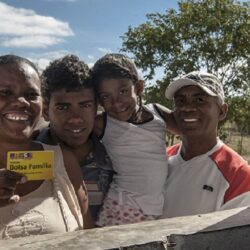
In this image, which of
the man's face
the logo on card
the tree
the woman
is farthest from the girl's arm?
the tree

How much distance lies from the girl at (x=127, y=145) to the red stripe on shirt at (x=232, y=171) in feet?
1.19

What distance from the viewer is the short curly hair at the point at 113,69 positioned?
277 cm

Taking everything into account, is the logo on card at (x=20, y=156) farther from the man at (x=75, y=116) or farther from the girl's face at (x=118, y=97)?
the girl's face at (x=118, y=97)

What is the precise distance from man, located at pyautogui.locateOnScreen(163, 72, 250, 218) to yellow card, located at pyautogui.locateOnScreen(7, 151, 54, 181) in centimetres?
103

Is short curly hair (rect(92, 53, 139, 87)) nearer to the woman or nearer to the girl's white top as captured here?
the girl's white top

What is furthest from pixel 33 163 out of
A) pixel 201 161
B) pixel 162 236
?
pixel 201 161

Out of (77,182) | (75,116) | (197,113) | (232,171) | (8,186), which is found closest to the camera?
(8,186)

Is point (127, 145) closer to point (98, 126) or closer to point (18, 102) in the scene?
point (98, 126)

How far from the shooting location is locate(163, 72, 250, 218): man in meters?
2.59

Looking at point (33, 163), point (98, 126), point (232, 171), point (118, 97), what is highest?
point (118, 97)

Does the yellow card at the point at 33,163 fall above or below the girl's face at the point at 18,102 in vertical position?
below

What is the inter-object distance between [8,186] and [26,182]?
218 mm

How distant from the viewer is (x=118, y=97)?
9.16 feet

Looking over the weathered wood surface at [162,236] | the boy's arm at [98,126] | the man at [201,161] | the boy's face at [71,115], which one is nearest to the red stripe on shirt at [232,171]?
the man at [201,161]
